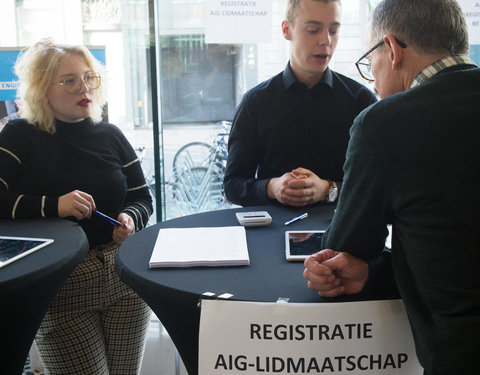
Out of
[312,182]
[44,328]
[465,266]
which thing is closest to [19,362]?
[44,328]

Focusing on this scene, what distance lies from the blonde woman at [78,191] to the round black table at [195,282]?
473 millimetres

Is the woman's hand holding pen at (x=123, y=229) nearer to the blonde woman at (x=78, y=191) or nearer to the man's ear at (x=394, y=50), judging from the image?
the blonde woman at (x=78, y=191)

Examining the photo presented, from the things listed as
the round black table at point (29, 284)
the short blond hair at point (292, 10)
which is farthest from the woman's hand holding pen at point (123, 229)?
the short blond hair at point (292, 10)

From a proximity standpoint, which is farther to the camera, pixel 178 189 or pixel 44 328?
pixel 178 189

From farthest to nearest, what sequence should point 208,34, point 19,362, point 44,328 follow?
1. point 208,34
2. point 44,328
3. point 19,362

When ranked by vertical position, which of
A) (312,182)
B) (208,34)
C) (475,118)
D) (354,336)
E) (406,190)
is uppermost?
(208,34)

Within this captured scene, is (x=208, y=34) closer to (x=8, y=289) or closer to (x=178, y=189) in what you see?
(x=178, y=189)

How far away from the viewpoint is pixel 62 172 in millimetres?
1980

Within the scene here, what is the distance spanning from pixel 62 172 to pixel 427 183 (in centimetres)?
152

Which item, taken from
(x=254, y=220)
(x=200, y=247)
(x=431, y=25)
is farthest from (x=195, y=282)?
(x=431, y=25)

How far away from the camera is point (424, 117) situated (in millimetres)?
903

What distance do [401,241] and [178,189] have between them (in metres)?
2.61

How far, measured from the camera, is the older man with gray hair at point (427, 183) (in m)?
0.89

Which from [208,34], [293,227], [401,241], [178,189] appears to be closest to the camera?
[401,241]
